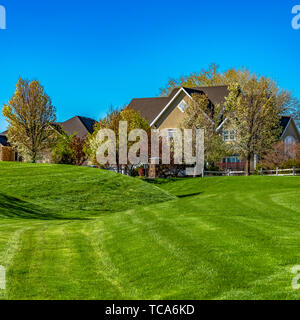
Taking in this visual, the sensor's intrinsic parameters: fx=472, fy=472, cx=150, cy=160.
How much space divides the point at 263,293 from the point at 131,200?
70.6 feet

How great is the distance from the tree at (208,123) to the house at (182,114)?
132 cm

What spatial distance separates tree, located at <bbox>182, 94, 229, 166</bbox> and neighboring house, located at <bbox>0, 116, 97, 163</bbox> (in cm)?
1641

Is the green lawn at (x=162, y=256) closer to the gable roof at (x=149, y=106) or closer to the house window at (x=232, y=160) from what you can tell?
the house window at (x=232, y=160)

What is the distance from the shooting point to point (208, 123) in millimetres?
48156

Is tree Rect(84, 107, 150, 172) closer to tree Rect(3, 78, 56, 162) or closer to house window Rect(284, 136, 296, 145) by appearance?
tree Rect(3, 78, 56, 162)

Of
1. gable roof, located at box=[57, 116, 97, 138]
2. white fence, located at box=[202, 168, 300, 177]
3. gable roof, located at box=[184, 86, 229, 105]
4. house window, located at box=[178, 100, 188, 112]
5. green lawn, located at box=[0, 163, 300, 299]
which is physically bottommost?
green lawn, located at box=[0, 163, 300, 299]

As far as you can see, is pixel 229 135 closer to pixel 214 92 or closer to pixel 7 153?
pixel 214 92

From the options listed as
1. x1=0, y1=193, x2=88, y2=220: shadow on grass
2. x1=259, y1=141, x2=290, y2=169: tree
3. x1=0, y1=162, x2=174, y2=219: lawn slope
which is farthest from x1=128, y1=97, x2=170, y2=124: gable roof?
x1=0, y1=193, x2=88, y2=220: shadow on grass

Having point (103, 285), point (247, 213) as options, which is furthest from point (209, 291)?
point (247, 213)

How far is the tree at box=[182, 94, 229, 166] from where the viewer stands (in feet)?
154

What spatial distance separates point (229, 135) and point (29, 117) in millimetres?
21109

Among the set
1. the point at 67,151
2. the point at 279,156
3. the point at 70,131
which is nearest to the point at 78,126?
the point at 70,131

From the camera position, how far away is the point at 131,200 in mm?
29094
